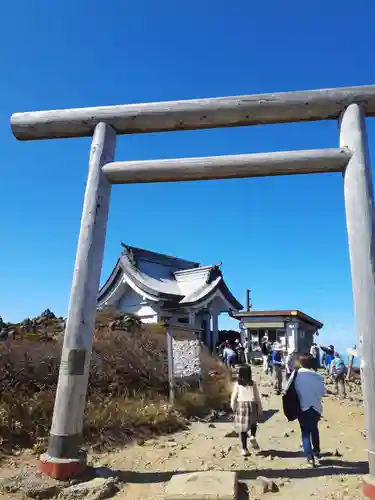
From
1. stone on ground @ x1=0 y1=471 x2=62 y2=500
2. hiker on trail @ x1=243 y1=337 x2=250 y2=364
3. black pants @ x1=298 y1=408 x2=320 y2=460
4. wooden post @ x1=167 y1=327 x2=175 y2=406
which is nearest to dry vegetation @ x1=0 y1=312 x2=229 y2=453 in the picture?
wooden post @ x1=167 y1=327 x2=175 y2=406

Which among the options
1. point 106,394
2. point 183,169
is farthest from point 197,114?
point 106,394

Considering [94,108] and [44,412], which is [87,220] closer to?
[94,108]

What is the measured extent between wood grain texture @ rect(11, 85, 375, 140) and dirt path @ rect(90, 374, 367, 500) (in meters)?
4.22

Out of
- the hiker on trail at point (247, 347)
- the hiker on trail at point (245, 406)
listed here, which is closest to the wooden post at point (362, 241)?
the hiker on trail at point (245, 406)

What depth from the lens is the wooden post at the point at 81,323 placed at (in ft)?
14.3

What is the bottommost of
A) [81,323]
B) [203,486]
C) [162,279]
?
[203,486]

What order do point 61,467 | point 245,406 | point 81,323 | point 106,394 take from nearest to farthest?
1. point 61,467
2. point 81,323
3. point 245,406
4. point 106,394

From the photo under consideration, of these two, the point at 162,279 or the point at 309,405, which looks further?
the point at 162,279

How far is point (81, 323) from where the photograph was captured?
15.3ft

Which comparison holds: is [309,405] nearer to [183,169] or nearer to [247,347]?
[183,169]

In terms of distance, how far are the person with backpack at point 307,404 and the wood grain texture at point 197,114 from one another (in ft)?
10.8

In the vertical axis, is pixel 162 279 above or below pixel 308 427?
above

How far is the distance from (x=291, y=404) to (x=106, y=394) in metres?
3.83

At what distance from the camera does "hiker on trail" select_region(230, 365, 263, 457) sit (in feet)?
17.5
